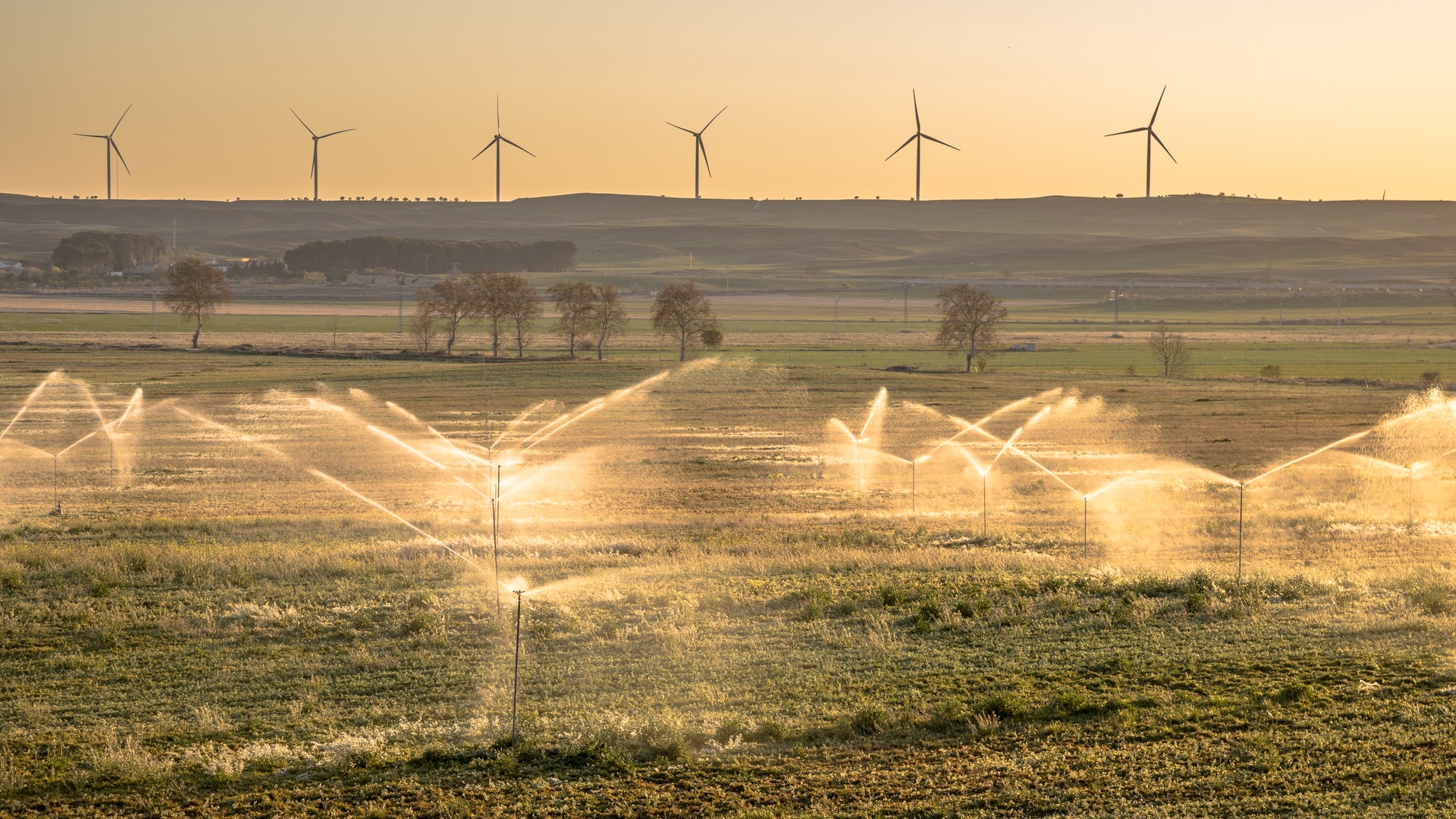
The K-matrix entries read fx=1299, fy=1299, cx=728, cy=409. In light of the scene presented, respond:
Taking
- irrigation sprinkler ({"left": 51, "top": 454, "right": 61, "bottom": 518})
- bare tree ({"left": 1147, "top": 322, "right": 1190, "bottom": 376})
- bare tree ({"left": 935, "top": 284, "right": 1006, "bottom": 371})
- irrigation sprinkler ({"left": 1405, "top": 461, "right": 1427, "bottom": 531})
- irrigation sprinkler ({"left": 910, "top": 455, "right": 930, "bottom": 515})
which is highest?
bare tree ({"left": 935, "top": 284, "right": 1006, "bottom": 371})

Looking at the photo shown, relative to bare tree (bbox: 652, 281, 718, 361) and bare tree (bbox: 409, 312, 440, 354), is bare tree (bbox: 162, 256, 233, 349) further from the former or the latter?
bare tree (bbox: 652, 281, 718, 361)

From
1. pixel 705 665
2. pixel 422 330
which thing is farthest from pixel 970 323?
pixel 705 665

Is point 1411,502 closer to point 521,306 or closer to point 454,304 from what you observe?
point 521,306

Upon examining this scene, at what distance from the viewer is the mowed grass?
55.3 feet

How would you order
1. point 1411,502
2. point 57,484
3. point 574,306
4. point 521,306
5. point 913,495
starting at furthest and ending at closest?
point 521,306, point 574,306, point 57,484, point 913,495, point 1411,502

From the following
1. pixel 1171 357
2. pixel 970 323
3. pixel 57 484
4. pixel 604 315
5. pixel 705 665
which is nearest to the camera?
pixel 705 665

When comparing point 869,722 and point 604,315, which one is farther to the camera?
point 604,315

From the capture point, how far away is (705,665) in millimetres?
23375

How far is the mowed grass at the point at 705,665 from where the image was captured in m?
16.9

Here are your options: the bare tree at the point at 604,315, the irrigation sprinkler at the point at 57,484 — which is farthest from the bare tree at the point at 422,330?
the irrigation sprinkler at the point at 57,484

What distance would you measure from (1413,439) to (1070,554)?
154 feet

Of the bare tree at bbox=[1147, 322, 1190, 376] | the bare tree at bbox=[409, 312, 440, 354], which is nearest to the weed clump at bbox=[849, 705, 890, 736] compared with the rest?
the bare tree at bbox=[1147, 322, 1190, 376]

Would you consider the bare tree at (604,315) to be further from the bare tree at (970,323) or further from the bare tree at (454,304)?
the bare tree at (970,323)

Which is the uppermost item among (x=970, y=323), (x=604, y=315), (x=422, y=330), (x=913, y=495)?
(x=604, y=315)
